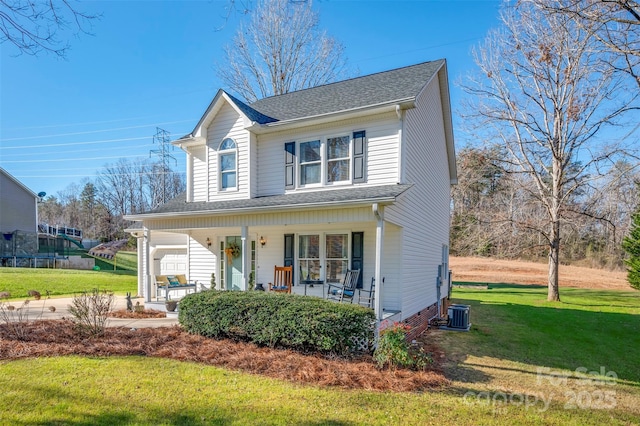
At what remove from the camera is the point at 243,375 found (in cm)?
598

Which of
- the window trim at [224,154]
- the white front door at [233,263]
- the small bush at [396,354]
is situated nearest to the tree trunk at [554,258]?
the small bush at [396,354]

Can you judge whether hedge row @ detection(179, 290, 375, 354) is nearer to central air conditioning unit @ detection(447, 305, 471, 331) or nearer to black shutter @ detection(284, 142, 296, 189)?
A: black shutter @ detection(284, 142, 296, 189)

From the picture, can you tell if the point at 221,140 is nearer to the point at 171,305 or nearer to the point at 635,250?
the point at 171,305

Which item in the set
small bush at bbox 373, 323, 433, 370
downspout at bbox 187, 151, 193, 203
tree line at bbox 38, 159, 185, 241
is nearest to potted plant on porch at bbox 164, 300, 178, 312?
downspout at bbox 187, 151, 193, 203

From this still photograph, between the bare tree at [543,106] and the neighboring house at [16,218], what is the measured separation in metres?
33.9

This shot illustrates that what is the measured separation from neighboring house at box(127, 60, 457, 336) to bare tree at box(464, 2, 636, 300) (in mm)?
7587

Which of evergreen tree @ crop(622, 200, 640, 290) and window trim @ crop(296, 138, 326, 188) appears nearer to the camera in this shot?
window trim @ crop(296, 138, 326, 188)

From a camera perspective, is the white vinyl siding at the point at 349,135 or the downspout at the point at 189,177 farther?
the downspout at the point at 189,177

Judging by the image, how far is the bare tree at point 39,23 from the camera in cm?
513

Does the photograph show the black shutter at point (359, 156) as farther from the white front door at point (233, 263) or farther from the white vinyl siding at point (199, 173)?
the white vinyl siding at point (199, 173)

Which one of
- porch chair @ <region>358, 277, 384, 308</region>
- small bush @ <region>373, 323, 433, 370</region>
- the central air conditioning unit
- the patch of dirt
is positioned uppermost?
porch chair @ <region>358, 277, 384, 308</region>

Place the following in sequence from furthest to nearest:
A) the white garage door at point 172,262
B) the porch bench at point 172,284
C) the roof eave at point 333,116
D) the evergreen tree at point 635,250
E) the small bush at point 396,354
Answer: the evergreen tree at point 635,250
the white garage door at point 172,262
the porch bench at point 172,284
the roof eave at point 333,116
the small bush at point 396,354

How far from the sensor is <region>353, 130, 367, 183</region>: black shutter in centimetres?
941

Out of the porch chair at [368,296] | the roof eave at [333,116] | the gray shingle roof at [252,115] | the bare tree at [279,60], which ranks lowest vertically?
the porch chair at [368,296]
